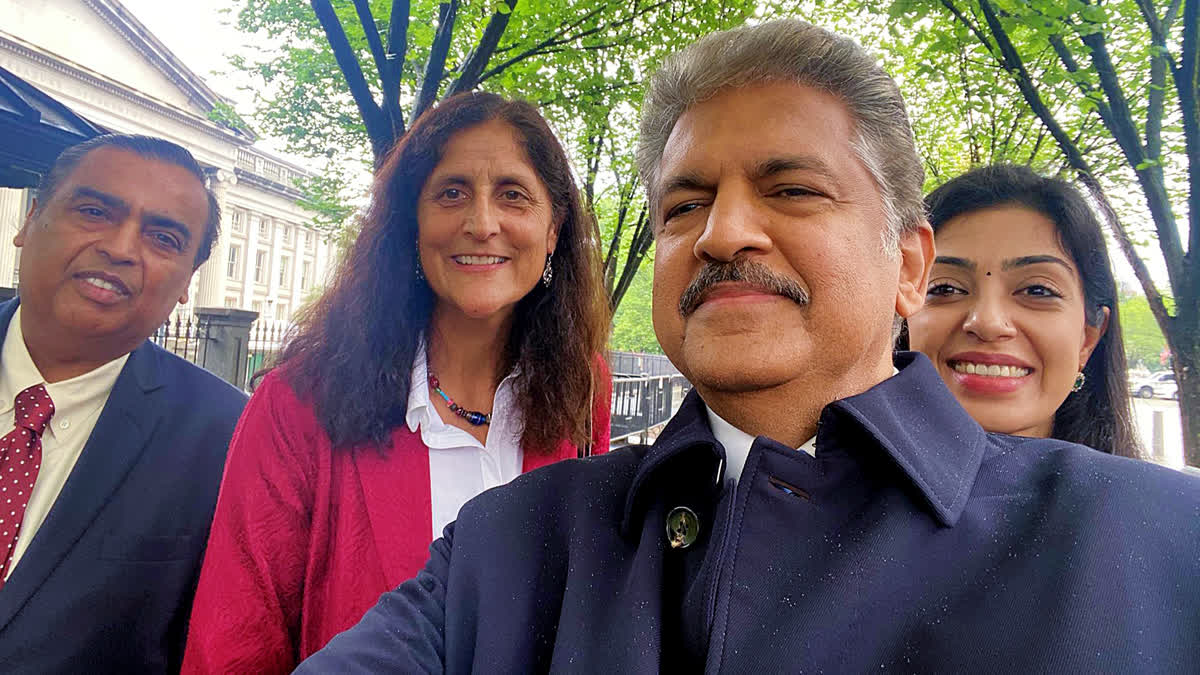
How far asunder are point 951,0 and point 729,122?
4464 millimetres

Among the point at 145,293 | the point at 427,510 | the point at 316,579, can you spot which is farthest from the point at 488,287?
the point at 145,293

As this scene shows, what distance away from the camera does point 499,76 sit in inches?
278

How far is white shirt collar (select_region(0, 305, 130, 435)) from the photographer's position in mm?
2436

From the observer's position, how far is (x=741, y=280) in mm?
1476

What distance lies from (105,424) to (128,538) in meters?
0.44

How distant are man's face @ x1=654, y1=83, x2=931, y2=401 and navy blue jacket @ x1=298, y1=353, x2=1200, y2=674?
0.15 m

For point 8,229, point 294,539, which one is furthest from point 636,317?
point 294,539

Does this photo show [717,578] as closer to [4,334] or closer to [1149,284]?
[4,334]

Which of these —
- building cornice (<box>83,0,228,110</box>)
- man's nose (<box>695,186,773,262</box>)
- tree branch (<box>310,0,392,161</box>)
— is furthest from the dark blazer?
building cornice (<box>83,0,228,110</box>)

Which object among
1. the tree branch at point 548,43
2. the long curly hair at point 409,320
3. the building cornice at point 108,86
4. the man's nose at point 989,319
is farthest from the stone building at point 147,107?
the man's nose at point 989,319

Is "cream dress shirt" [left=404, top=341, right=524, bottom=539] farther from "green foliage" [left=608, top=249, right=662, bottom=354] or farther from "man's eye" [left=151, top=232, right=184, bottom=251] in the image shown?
"green foliage" [left=608, top=249, right=662, bottom=354]

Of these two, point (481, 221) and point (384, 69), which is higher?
point (384, 69)

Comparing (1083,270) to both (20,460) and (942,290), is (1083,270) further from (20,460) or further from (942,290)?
(20,460)

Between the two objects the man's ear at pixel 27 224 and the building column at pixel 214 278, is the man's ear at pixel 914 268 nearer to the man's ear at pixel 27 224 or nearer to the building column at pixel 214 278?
the man's ear at pixel 27 224
